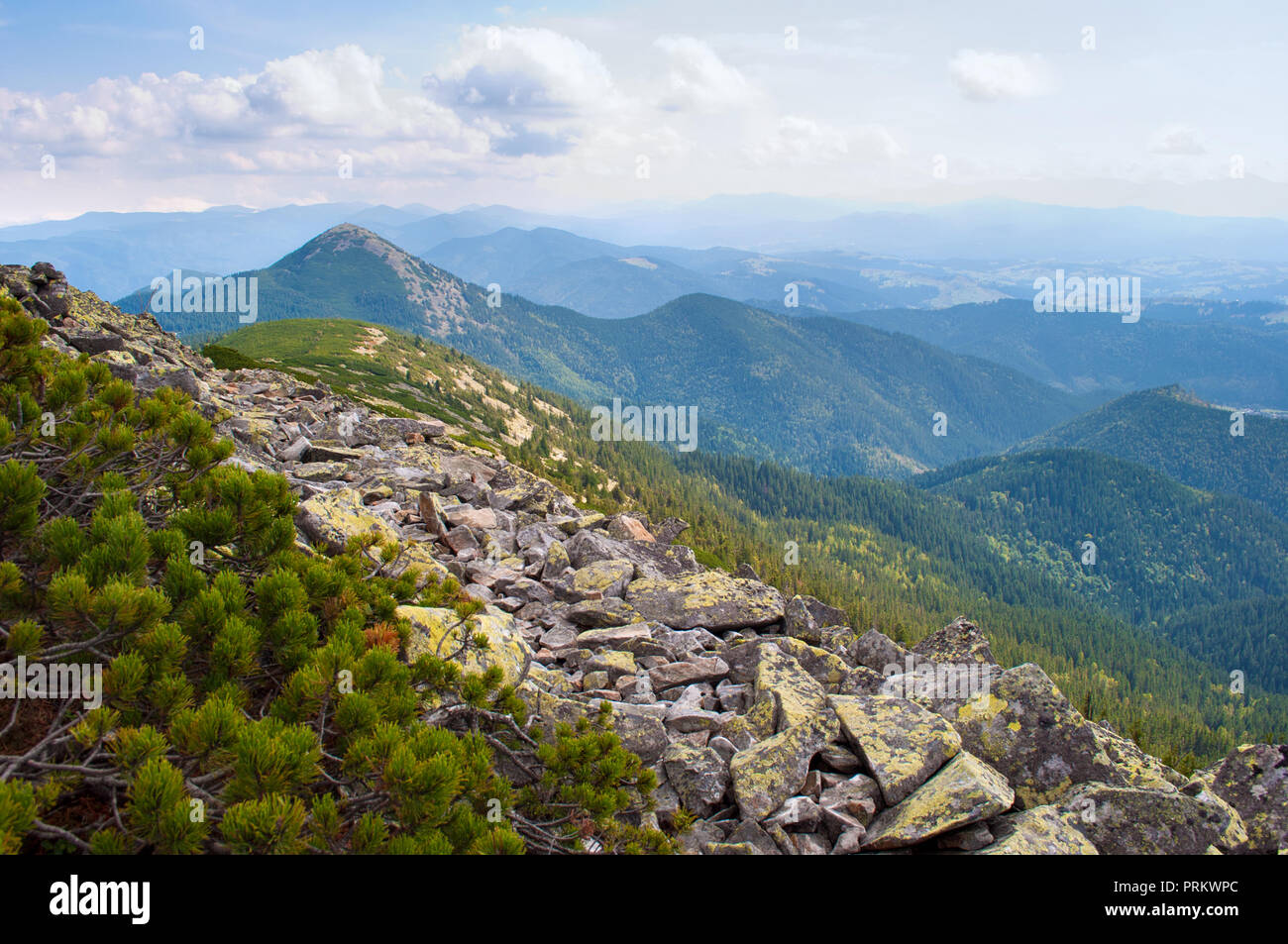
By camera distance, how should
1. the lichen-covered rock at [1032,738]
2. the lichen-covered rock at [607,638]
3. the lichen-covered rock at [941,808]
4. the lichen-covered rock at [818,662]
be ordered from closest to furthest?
1. the lichen-covered rock at [941,808]
2. the lichen-covered rock at [1032,738]
3. the lichen-covered rock at [607,638]
4. the lichen-covered rock at [818,662]

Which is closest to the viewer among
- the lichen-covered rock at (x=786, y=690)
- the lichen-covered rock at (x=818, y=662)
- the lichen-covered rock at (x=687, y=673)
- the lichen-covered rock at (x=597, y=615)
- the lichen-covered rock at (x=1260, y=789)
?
the lichen-covered rock at (x=786, y=690)

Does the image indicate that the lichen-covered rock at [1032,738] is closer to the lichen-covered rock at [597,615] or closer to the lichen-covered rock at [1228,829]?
the lichen-covered rock at [1228,829]

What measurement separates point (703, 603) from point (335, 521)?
1224 cm

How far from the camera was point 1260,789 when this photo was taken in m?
16.6

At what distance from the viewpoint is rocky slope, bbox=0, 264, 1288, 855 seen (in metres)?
12.9

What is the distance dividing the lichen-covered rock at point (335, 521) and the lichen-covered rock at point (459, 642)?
292cm

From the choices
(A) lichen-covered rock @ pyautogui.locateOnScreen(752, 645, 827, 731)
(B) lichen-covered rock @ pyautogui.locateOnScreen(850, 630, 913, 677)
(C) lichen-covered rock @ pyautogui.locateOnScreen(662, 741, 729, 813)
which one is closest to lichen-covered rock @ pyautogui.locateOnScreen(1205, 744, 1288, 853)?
(B) lichen-covered rock @ pyautogui.locateOnScreen(850, 630, 913, 677)

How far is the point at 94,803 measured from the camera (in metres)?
7.73

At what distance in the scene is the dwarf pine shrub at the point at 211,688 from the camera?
24.0 feet

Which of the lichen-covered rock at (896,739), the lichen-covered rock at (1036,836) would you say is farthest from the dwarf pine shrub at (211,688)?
the lichen-covered rock at (1036,836)

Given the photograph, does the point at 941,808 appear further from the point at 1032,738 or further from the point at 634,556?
the point at 634,556

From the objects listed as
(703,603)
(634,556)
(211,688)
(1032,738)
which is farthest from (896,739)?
(634,556)

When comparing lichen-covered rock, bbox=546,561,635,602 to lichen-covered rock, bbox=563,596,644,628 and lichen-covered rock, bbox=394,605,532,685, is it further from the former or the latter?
lichen-covered rock, bbox=394,605,532,685

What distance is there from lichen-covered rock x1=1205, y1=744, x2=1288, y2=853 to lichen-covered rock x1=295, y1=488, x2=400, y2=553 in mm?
22238
